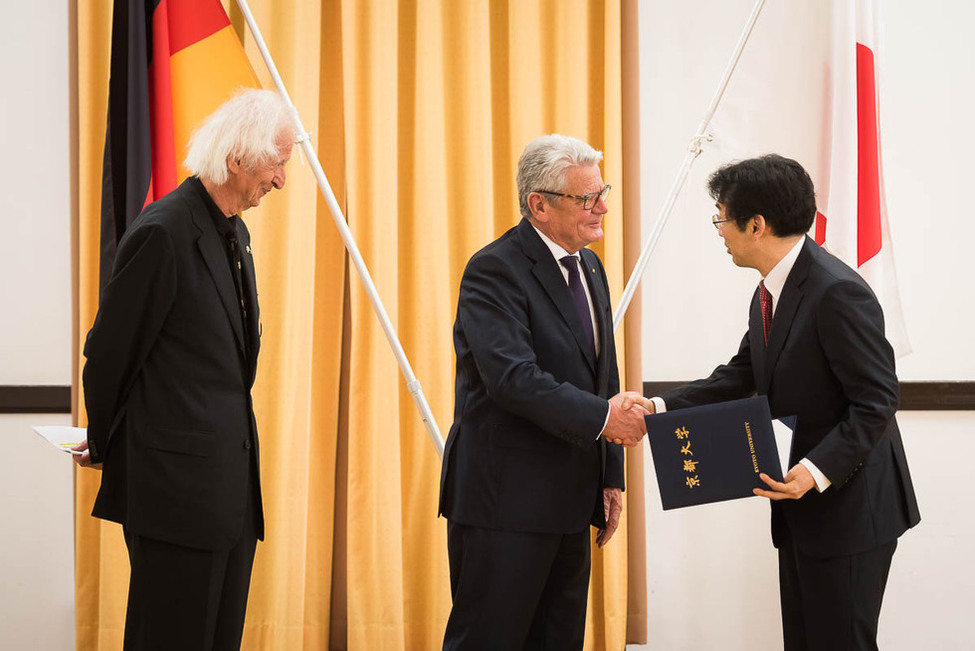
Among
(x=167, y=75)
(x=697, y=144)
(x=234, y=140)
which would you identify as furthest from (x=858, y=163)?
(x=167, y=75)

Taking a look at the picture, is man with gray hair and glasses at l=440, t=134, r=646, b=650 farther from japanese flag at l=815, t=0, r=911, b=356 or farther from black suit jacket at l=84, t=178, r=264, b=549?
japanese flag at l=815, t=0, r=911, b=356

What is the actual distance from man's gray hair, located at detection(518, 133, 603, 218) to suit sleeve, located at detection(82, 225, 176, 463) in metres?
0.85

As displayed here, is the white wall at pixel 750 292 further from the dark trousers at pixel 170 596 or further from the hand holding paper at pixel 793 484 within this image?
the dark trousers at pixel 170 596

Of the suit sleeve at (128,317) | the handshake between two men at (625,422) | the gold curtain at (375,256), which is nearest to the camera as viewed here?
the suit sleeve at (128,317)

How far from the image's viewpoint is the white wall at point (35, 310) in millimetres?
3248

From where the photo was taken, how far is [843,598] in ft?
5.90

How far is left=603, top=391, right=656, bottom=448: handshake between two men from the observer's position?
1.98 metres

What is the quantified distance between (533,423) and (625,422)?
0.22 m

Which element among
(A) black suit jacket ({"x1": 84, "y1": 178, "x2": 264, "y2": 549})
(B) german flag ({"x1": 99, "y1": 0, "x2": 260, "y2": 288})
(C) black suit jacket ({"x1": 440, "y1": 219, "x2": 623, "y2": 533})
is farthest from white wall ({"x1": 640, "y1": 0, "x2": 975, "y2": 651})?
(A) black suit jacket ({"x1": 84, "y1": 178, "x2": 264, "y2": 549})

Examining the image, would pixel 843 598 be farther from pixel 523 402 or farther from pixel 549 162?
pixel 549 162

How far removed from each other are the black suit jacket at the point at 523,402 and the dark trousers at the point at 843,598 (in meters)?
0.51

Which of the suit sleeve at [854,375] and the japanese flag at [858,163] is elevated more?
the japanese flag at [858,163]

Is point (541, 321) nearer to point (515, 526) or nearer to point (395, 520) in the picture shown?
point (515, 526)

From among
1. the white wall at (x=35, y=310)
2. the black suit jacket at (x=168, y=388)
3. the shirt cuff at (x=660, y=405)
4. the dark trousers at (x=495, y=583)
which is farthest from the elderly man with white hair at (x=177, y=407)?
the white wall at (x=35, y=310)
